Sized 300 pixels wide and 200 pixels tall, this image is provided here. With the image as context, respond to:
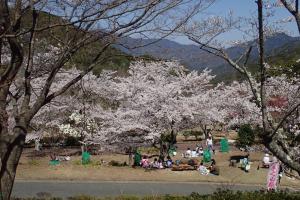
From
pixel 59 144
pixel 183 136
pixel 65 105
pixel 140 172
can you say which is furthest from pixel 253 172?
pixel 183 136

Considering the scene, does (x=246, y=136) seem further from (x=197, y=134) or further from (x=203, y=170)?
(x=197, y=134)

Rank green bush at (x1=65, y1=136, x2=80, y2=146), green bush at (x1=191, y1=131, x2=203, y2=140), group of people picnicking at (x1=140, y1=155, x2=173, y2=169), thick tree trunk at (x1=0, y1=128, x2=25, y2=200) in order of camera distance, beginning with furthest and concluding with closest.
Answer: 1. green bush at (x1=191, y1=131, x2=203, y2=140)
2. green bush at (x1=65, y1=136, x2=80, y2=146)
3. group of people picnicking at (x1=140, y1=155, x2=173, y2=169)
4. thick tree trunk at (x1=0, y1=128, x2=25, y2=200)

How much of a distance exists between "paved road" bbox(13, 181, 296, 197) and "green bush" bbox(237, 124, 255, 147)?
918 cm

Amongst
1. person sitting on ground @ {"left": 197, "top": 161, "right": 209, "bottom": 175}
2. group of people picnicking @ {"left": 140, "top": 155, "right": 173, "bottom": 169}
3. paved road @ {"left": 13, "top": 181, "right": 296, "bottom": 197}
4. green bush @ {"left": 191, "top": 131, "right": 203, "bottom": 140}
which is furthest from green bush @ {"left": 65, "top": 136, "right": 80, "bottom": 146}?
A: person sitting on ground @ {"left": 197, "top": 161, "right": 209, "bottom": 175}

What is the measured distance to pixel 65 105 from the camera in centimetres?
2917

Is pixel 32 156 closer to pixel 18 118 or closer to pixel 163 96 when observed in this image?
pixel 163 96

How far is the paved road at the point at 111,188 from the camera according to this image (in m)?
18.1

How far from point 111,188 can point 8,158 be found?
1221 centimetres

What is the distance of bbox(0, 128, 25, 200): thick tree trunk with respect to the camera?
754 centimetres

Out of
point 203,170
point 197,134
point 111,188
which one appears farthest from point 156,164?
point 197,134

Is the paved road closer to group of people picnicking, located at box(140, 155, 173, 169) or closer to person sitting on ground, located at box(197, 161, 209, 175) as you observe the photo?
person sitting on ground, located at box(197, 161, 209, 175)

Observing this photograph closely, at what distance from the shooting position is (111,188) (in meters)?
19.5

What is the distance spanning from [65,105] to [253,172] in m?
12.4

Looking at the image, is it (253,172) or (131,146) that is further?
(131,146)
